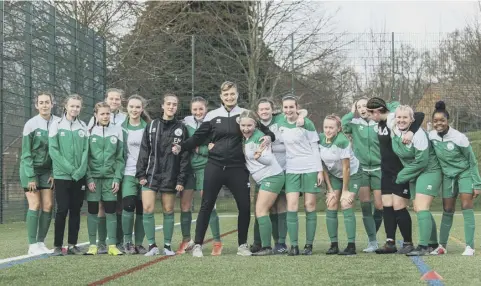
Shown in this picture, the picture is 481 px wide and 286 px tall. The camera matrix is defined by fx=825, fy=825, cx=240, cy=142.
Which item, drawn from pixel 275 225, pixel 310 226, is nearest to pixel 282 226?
pixel 275 225

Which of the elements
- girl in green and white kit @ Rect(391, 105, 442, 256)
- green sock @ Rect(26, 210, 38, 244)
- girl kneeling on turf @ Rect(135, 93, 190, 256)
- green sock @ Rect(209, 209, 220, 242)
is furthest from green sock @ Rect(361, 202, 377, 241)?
green sock @ Rect(26, 210, 38, 244)

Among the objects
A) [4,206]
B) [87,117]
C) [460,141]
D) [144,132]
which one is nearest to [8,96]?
[4,206]

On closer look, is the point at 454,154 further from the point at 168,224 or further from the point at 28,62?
the point at 28,62

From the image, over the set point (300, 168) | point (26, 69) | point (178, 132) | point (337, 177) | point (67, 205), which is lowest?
point (67, 205)

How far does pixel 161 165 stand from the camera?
9703 mm

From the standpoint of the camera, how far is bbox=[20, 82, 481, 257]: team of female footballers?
920 cm

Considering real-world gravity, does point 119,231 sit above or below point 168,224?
below

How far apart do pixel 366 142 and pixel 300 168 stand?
1.08m

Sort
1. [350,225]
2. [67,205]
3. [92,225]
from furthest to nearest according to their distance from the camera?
1. [92,225]
2. [67,205]
3. [350,225]

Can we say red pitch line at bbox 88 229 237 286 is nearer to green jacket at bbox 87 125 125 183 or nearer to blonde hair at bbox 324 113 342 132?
green jacket at bbox 87 125 125 183

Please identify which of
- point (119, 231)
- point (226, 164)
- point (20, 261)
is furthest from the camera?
point (119, 231)

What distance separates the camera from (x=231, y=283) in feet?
22.0

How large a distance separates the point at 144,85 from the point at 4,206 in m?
9.13

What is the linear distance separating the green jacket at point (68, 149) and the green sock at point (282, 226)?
2417 mm
